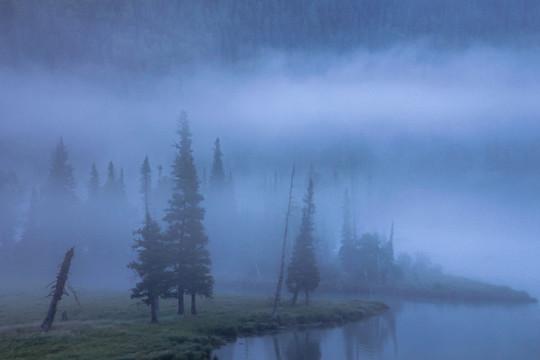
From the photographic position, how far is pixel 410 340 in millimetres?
44188

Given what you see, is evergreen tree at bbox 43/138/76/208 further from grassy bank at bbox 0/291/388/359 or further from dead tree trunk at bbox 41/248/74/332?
dead tree trunk at bbox 41/248/74/332

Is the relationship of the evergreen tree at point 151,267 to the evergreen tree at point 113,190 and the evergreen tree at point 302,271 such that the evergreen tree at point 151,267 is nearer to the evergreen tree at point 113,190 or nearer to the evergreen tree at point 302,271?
the evergreen tree at point 302,271

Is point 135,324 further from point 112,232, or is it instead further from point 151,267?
point 112,232

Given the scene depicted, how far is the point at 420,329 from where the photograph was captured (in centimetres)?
5072

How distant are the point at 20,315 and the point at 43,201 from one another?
183 feet

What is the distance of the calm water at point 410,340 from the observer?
3625 centimetres

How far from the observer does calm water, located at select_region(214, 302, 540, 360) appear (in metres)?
36.2

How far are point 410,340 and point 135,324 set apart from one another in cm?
2724

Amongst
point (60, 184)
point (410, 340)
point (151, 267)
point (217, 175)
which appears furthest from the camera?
point (217, 175)

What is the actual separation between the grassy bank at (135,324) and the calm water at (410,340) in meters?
2.54

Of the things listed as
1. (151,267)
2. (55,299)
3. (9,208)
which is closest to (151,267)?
(151,267)

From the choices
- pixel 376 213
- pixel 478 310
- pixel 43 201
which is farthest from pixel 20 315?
pixel 376 213

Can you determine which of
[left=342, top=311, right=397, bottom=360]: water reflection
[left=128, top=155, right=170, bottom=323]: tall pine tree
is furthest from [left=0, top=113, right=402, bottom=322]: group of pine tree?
[left=128, top=155, right=170, bottom=323]: tall pine tree

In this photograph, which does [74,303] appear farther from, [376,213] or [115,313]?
[376,213]
